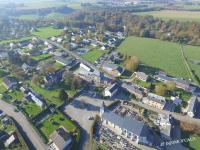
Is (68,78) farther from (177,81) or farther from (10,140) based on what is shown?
(177,81)

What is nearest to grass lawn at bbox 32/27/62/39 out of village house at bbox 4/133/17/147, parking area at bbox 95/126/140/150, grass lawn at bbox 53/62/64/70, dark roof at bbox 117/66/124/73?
grass lawn at bbox 53/62/64/70

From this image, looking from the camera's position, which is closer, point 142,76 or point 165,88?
point 165,88

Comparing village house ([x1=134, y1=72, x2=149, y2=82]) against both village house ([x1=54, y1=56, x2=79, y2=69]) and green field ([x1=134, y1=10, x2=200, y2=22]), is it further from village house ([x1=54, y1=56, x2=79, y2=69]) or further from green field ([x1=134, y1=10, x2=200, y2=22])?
green field ([x1=134, y1=10, x2=200, y2=22])

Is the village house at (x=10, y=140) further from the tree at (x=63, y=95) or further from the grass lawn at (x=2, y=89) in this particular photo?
the grass lawn at (x=2, y=89)

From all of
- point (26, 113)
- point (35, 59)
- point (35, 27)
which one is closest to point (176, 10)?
point (35, 27)

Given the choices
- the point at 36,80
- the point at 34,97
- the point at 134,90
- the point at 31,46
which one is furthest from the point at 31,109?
the point at 31,46
